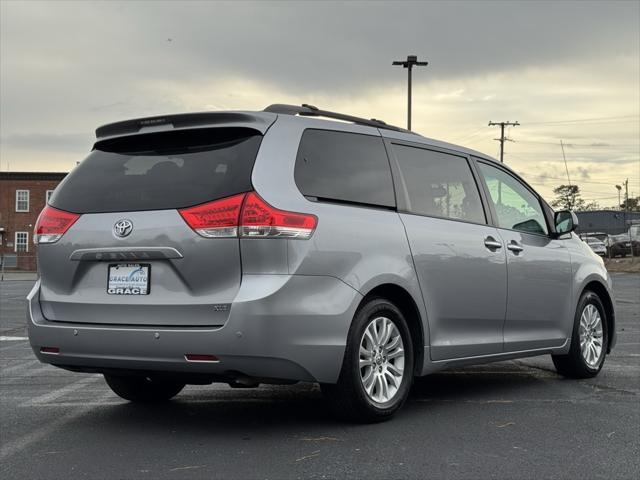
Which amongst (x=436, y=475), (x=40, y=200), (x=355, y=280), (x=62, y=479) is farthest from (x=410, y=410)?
(x=40, y=200)

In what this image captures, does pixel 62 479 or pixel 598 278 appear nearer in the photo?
pixel 62 479

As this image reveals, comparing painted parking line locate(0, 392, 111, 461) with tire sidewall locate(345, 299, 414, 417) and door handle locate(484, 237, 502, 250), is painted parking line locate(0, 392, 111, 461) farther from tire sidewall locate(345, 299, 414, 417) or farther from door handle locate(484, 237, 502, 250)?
door handle locate(484, 237, 502, 250)

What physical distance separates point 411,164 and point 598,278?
2.70 metres

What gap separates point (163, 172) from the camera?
16.2 ft

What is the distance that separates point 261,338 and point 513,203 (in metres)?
3.18

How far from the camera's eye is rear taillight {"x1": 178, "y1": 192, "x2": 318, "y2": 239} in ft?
15.0

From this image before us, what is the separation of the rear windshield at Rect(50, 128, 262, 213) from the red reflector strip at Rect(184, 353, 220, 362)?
85cm

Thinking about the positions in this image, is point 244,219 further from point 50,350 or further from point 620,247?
point 620,247

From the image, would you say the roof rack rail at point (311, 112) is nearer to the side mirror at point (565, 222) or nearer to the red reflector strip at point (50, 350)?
the red reflector strip at point (50, 350)

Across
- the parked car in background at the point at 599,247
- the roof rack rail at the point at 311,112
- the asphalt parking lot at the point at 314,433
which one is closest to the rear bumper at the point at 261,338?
the asphalt parking lot at the point at 314,433

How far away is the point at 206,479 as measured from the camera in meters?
3.92

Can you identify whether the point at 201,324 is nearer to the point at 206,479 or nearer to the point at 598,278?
the point at 206,479

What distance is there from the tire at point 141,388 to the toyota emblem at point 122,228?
140cm

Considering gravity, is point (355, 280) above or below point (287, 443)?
above
